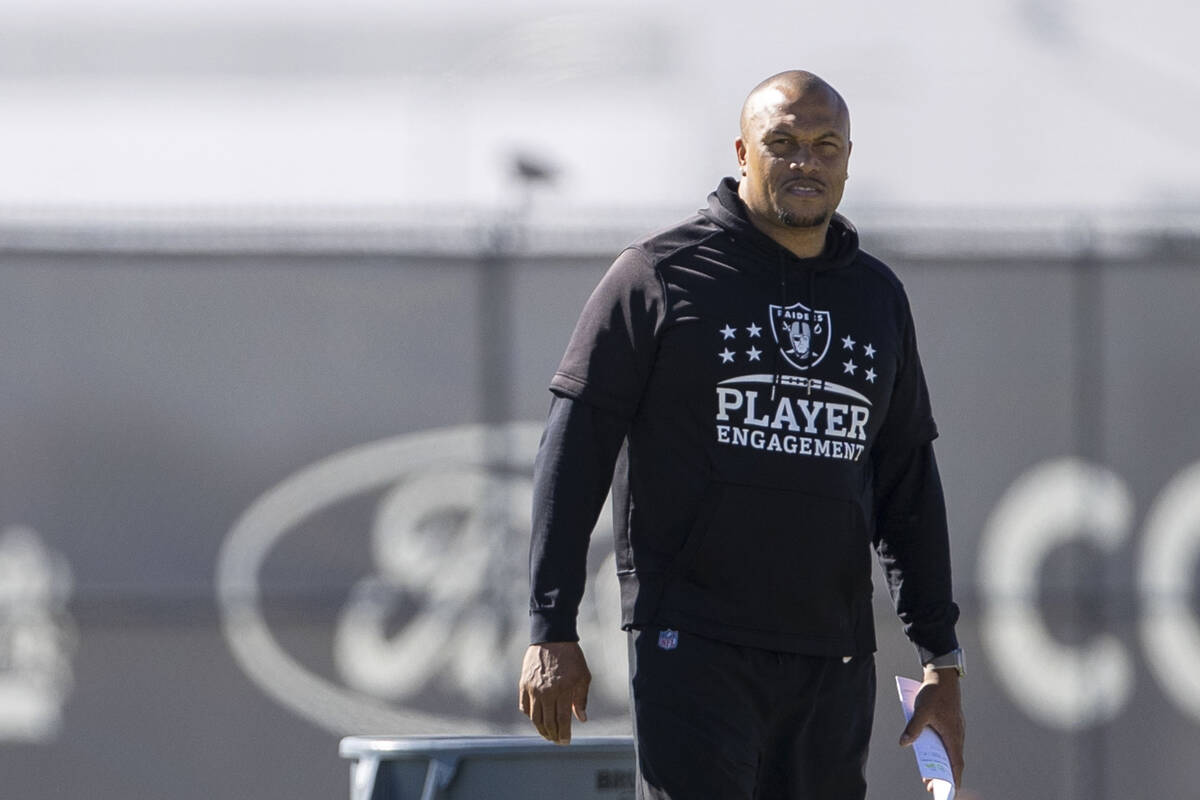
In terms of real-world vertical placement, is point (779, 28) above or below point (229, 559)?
above

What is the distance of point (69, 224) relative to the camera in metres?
5.95

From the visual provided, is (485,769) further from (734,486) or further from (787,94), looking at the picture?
(787,94)

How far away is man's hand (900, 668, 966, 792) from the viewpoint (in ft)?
10.1

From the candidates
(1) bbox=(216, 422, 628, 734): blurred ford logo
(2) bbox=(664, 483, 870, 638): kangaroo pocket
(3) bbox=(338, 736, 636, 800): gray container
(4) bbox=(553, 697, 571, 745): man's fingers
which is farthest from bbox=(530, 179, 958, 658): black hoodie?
(1) bbox=(216, 422, 628, 734): blurred ford logo

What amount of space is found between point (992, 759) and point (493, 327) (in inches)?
92.0

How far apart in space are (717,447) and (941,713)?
2.23 ft

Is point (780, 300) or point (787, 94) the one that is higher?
point (787, 94)

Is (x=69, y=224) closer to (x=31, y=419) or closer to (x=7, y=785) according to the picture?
(x=31, y=419)

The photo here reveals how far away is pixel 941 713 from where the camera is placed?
3.13 meters

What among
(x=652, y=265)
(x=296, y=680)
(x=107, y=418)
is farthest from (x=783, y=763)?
(x=107, y=418)

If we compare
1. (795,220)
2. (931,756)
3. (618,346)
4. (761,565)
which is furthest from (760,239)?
(931,756)

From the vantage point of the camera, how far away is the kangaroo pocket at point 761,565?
2.88 metres

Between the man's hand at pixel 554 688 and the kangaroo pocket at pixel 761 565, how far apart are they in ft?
0.65

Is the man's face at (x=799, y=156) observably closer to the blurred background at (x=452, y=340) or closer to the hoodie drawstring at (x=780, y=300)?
the hoodie drawstring at (x=780, y=300)
